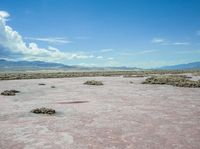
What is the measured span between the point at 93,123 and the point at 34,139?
12.1 ft

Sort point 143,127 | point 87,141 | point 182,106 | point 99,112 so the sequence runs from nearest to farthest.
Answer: point 87,141, point 143,127, point 99,112, point 182,106

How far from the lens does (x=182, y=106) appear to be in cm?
1920

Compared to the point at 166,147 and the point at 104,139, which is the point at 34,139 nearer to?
the point at 104,139

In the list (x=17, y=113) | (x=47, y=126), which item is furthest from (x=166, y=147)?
(x=17, y=113)

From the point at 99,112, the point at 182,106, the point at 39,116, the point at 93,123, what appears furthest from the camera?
the point at 182,106

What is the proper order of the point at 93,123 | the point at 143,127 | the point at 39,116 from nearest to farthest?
the point at 143,127 < the point at 93,123 < the point at 39,116

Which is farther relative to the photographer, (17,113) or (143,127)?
(17,113)

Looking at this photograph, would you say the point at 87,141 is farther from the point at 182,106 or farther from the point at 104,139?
the point at 182,106

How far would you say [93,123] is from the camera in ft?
44.7

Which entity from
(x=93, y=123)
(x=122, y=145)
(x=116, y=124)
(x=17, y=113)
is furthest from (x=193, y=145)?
(x=17, y=113)

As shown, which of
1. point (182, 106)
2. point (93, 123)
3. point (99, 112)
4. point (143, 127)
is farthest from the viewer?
point (182, 106)

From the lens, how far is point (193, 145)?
33.0ft

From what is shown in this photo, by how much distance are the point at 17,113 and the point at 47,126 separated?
163 inches

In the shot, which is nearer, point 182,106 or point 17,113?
point 17,113
